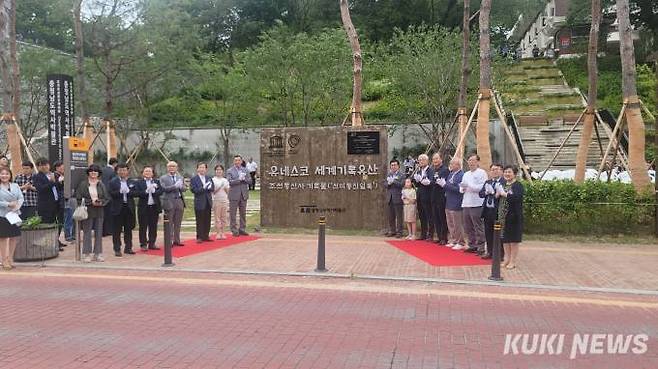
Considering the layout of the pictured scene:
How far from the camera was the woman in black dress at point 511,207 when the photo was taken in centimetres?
973

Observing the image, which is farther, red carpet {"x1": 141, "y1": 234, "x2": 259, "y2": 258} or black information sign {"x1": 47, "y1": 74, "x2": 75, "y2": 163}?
black information sign {"x1": 47, "y1": 74, "x2": 75, "y2": 163}

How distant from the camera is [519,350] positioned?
18.7ft

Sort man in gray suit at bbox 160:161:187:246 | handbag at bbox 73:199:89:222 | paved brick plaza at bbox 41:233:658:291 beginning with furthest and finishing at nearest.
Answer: man in gray suit at bbox 160:161:187:246 → handbag at bbox 73:199:89:222 → paved brick plaza at bbox 41:233:658:291

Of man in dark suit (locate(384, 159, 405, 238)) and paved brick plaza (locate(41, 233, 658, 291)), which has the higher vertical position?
man in dark suit (locate(384, 159, 405, 238))

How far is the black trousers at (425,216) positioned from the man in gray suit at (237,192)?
4253 millimetres

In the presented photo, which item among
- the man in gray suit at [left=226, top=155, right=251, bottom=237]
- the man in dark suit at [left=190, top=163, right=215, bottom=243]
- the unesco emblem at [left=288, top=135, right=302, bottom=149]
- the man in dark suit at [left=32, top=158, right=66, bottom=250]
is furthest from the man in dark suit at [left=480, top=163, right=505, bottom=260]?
the man in dark suit at [left=32, top=158, right=66, bottom=250]

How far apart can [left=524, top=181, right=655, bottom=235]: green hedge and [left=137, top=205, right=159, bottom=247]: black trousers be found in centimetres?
853

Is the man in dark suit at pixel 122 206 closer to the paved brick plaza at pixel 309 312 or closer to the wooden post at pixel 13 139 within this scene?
the paved brick plaza at pixel 309 312

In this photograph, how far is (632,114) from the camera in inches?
569

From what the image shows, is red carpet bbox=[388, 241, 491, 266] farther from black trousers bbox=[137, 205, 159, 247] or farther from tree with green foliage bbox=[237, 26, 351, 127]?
Result: tree with green foliage bbox=[237, 26, 351, 127]

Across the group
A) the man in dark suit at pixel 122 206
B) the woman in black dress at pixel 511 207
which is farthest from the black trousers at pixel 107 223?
the woman in black dress at pixel 511 207

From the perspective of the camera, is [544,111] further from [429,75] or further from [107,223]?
[107,223]

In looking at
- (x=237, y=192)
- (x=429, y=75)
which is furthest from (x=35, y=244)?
(x=429, y=75)

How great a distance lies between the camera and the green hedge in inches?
528
